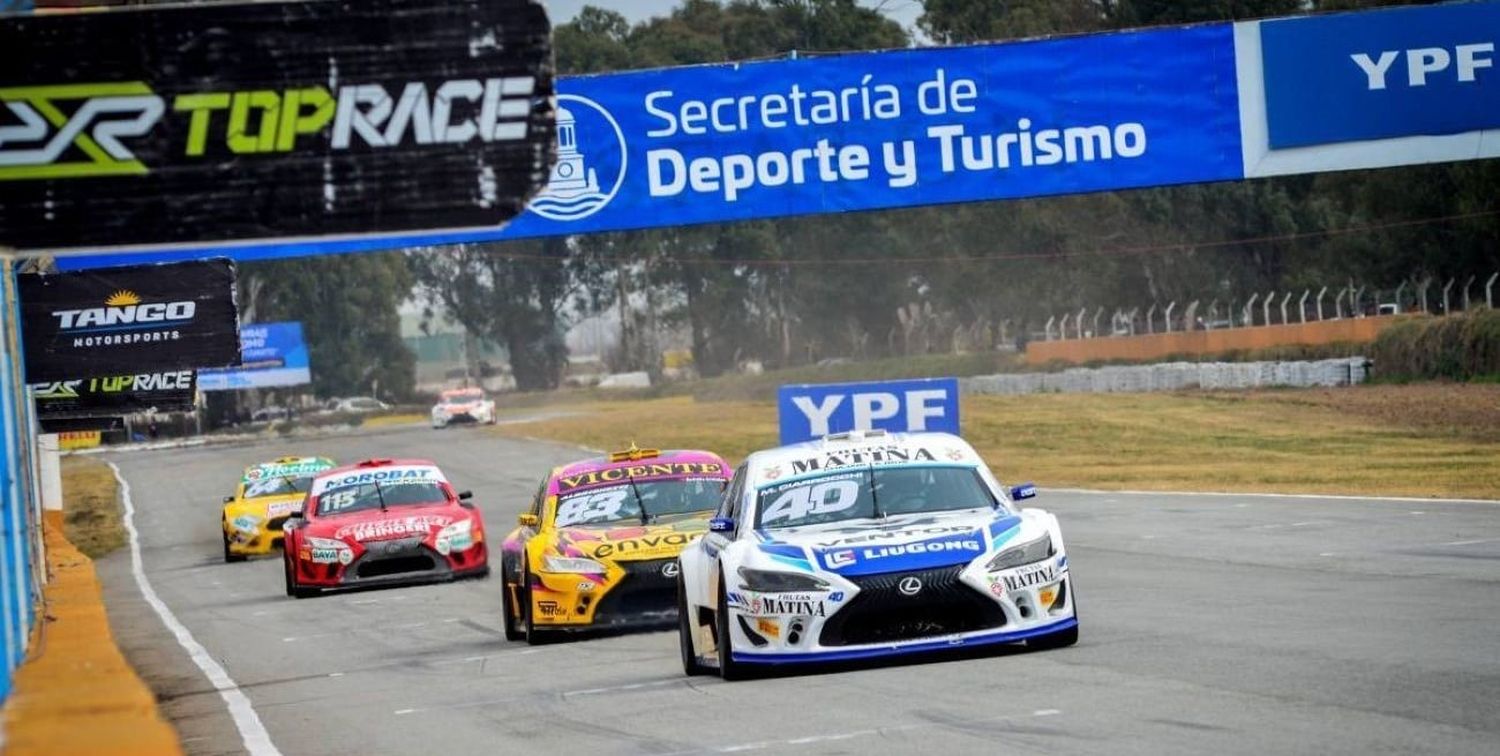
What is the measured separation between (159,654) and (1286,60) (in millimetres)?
12296

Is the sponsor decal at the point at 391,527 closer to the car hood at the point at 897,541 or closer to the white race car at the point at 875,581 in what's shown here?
the white race car at the point at 875,581

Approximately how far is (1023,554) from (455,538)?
13037 mm

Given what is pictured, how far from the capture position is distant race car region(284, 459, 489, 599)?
2433 cm

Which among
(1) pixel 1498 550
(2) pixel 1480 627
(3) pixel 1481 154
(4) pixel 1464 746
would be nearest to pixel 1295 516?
(3) pixel 1481 154

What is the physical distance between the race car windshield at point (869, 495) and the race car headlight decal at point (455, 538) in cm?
1132

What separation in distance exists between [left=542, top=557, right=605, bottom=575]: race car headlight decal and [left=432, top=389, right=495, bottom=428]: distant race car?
71.6 meters

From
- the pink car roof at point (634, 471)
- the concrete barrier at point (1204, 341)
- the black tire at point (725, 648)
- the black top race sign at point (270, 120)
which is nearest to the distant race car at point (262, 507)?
the pink car roof at point (634, 471)

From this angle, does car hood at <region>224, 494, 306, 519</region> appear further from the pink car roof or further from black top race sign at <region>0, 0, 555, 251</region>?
black top race sign at <region>0, 0, 555, 251</region>

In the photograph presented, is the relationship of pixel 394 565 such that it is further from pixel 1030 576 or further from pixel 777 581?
pixel 1030 576

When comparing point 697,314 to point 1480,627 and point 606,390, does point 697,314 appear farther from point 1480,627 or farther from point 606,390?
point 1480,627

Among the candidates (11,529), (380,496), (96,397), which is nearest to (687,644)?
(11,529)

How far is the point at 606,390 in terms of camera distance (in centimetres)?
11775

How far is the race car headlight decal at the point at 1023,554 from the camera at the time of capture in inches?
481

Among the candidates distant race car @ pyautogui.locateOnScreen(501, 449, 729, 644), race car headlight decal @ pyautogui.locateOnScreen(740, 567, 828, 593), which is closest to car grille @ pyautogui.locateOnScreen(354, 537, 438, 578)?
distant race car @ pyautogui.locateOnScreen(501, 449, 729, 644)
